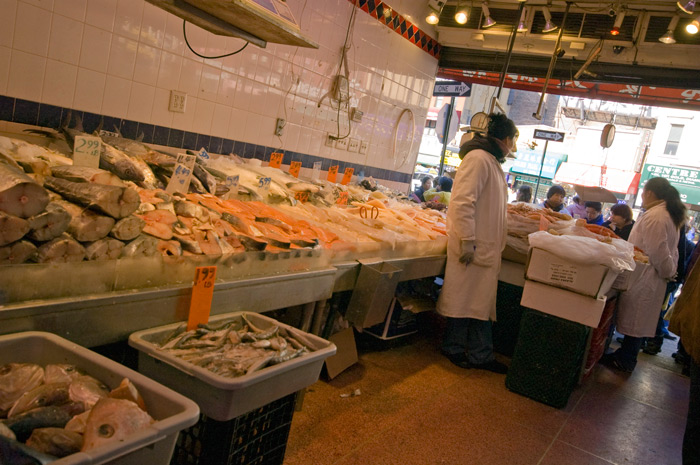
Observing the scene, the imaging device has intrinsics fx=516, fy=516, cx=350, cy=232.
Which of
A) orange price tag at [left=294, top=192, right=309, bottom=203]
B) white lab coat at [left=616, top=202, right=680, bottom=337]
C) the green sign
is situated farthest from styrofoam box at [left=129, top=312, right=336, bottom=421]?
the green sign

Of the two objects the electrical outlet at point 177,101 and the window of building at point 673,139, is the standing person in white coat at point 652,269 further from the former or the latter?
the window of building at point 673,139

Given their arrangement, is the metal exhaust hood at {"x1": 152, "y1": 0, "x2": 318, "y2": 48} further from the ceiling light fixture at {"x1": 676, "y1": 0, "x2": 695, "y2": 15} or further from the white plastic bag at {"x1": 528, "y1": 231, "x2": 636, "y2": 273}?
the ceiling light fixture at {"x1": 676, "y1": 0, "x2": 695, "y2": 15}

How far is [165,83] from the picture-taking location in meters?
3.85

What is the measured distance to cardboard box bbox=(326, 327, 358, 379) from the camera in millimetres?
3852

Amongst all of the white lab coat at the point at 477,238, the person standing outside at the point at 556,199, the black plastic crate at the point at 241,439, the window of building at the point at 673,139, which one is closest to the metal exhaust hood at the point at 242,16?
the white lab coat at the point at 477,238

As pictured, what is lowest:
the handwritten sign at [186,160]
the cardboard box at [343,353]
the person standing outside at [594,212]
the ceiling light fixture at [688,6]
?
the cardboard box at [343,353]

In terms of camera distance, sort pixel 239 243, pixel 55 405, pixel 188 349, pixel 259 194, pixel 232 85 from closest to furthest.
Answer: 1. pixel 55 405
2. pixel 188 349
3. pixel 239 243
4. pixel 259 194
5. pixel 232 85

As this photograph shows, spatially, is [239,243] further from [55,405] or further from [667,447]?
[667,447]

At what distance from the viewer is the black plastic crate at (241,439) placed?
189 cm

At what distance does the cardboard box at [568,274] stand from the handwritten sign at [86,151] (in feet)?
10.7

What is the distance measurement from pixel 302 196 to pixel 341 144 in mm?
1659

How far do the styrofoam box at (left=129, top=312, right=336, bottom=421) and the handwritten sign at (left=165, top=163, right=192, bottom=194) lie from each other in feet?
3.89

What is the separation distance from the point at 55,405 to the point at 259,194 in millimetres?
2547

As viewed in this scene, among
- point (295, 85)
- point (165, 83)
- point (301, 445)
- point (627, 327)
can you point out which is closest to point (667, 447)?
point (627, 327)
